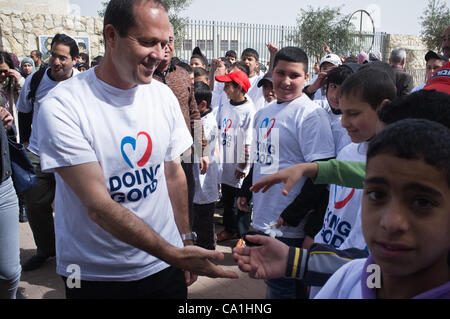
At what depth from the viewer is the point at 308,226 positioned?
2721 millimetres

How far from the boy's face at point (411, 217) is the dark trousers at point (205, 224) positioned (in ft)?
11.0

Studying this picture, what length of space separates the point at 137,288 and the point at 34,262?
254 cm

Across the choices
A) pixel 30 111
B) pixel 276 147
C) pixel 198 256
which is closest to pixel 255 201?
pixel 276 147

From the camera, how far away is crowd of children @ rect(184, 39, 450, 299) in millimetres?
951

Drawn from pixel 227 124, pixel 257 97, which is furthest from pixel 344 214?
pixel 257 97

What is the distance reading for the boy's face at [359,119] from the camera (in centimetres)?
210

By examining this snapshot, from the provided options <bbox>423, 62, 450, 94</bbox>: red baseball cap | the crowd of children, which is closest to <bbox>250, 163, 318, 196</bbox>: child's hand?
the crowd of children

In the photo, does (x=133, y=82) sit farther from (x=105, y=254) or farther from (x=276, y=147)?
(x=276, y=147)

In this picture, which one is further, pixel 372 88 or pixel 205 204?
pixel 205 204

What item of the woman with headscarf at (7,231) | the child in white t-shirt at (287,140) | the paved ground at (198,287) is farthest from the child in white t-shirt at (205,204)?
the woman with headscarf at (7,231)

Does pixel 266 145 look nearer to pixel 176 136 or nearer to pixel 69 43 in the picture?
pixel 176 136

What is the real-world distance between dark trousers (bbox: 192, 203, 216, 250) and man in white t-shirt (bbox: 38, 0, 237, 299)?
7.46 feet

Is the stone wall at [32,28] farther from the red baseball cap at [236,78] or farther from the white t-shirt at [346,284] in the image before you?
the white t-shirt at [346,284]

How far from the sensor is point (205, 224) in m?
4.29
